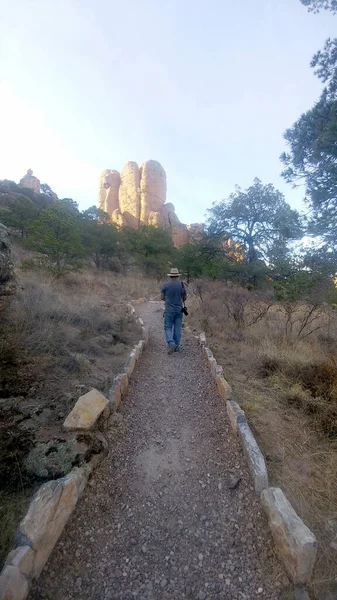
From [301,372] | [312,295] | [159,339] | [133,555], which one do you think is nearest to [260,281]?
[312,295]

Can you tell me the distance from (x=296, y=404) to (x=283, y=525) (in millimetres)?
2215

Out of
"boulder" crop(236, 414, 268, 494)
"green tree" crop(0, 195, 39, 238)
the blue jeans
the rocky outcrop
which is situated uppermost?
"green tree" crop(0, 195, 39, 238)

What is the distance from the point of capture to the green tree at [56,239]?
11695 millimetres

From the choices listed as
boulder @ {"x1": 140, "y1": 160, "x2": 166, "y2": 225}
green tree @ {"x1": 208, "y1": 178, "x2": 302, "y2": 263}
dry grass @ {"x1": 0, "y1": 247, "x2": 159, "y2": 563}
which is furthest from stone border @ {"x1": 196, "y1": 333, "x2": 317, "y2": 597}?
boulder @ {"x1": 140, "y1": 160, "x2": 166, "y2": 225}

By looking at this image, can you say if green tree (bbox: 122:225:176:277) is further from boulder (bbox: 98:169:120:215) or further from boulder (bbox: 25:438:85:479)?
boulder (bbox: 98:169:120:215)

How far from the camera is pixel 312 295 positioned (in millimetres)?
7121

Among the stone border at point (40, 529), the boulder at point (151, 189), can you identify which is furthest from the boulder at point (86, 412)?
the boulder at point (151, 189)

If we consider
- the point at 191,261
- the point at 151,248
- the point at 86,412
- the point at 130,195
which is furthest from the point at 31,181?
the point at 86,412

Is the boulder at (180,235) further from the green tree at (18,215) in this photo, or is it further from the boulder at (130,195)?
the green tree at (18,215)

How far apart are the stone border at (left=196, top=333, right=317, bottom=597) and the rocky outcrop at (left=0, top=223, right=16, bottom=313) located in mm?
4056

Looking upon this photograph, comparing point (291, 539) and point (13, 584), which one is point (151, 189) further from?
point (13, 584)

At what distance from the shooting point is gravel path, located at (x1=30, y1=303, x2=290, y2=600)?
5.94 ft

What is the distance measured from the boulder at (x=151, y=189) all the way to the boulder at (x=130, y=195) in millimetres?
1017

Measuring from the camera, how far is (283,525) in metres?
1.95
